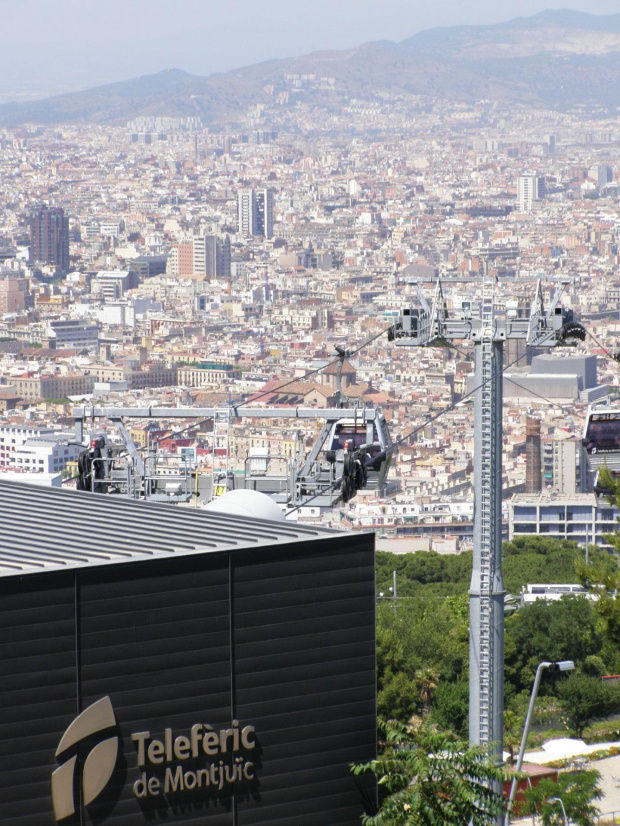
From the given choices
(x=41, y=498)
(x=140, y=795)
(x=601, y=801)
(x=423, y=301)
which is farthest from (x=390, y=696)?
(x=140, y=795)

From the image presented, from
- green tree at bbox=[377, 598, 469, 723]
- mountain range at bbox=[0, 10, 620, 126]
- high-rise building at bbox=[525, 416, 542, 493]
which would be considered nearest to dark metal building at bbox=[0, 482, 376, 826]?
green tree at bbox=[377, 598, 469, 723]

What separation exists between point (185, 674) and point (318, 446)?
3.88 m

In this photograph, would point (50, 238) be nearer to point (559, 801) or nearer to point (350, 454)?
point (350, 454)

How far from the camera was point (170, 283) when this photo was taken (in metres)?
107

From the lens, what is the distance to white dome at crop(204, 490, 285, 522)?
7.65 m

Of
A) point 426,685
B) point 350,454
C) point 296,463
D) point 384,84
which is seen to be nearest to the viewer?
point 350,454

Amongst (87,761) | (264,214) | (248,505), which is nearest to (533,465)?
(248,505)

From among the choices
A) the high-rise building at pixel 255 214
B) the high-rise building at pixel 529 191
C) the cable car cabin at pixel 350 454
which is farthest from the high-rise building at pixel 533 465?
the high-rise building at pixel 529 191

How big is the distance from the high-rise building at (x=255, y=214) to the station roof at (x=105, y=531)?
124 m

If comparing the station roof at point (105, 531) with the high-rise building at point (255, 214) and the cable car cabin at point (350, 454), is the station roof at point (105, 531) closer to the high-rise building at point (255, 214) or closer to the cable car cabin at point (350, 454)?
the cable car cabin at point (350, 454)

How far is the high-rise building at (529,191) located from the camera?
13275 cm

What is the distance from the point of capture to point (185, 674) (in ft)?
→ 18.8

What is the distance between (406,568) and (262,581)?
21313mm

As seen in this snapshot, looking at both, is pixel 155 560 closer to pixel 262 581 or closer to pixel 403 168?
pixel 262 581
